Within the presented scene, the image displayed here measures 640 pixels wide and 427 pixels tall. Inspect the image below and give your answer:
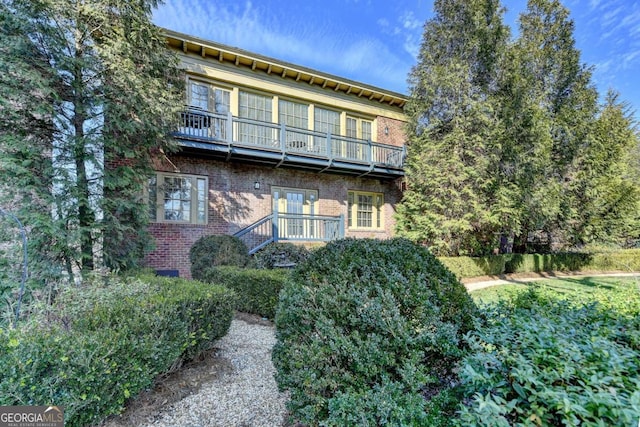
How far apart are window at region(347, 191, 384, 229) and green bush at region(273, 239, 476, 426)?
10284mm

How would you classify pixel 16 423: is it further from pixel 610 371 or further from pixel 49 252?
pixel 49 252

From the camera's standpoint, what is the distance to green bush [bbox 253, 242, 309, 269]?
923 cm

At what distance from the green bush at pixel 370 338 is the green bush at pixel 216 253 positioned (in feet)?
20.6

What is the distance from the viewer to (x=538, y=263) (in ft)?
46.6

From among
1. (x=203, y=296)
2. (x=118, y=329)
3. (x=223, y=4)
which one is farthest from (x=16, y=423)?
(x=223, y=4)

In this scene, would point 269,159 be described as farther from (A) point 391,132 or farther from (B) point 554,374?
(B) point 554,374

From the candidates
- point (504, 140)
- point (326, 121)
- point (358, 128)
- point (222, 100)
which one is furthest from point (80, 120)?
point (504, 140)

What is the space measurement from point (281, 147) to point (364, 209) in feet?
16.5

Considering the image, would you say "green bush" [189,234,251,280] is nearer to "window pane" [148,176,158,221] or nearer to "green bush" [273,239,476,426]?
"window pane" [148,176,158,221]

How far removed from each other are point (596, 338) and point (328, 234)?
31.6 feet

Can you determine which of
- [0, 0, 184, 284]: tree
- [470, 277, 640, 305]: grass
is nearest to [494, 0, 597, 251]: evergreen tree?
[470, 277, 640, 305]: grass

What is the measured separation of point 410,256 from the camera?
2.69 meters

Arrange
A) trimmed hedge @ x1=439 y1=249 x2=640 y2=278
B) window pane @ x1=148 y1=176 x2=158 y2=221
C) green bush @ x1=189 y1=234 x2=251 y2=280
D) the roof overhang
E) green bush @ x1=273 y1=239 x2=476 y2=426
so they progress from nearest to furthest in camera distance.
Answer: green bush @ x1=273 y1=239 x2=476 y2=426
green bush @ x1=189 y1=234 x2=251 y2=280
window pane @ x1=148 y1=176 x2=158 y2=221
the roof overhang
trimmed hedge @ x1=439 y1=249 x2=640 y2=278

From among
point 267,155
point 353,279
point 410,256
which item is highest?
point 267,155
